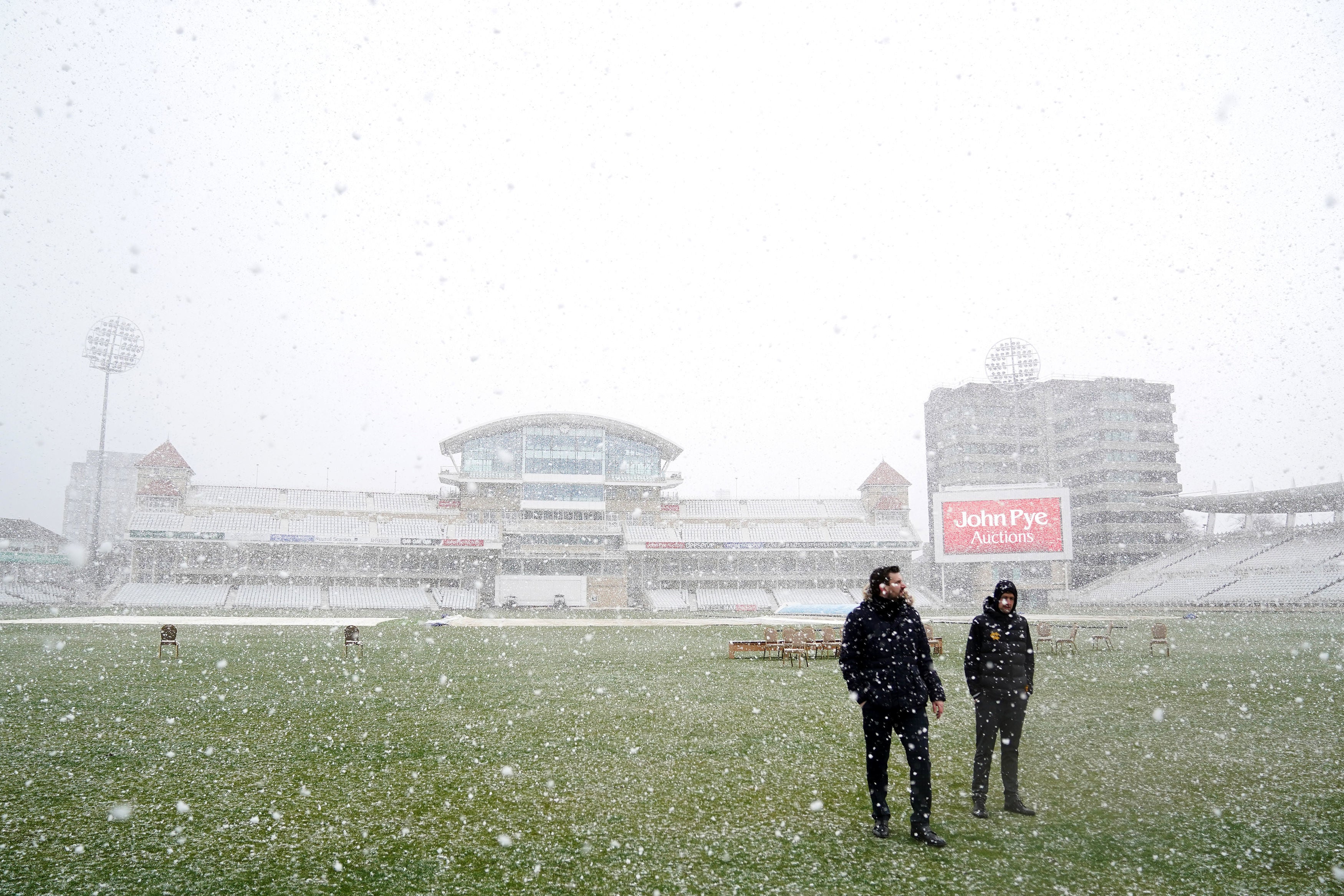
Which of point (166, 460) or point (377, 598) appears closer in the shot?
point (377, 598)

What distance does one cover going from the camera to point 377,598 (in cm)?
5738

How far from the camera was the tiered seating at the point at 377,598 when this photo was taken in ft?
183

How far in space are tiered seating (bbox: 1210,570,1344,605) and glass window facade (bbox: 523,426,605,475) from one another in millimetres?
42978

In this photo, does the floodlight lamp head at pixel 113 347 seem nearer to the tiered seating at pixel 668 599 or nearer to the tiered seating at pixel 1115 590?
the tiered seating at pixel 668 599

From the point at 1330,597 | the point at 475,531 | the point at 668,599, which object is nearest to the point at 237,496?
the point at 475,531

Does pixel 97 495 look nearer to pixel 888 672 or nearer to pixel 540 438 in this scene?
pixel 540 438

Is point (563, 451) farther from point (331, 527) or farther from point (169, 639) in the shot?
point (169, 639)

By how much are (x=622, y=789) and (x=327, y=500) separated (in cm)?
6623

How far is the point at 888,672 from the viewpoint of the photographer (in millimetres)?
5719

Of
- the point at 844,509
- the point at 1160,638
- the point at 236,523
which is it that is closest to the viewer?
the point at 1160,638

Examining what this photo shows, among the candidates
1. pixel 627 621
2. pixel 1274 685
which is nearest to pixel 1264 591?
pixel 627 621

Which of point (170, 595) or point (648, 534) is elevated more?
point (648, 534)

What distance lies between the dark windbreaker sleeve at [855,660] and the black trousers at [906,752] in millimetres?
130

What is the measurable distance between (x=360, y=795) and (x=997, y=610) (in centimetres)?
537
